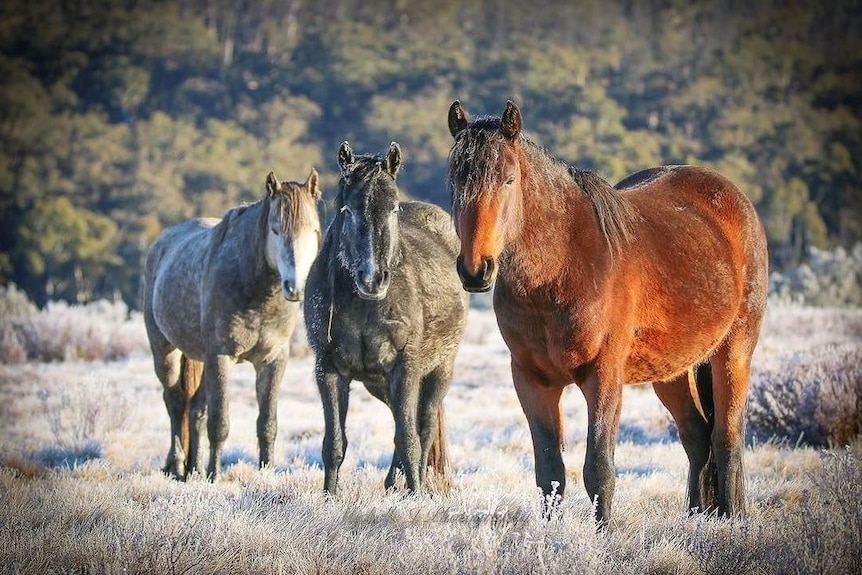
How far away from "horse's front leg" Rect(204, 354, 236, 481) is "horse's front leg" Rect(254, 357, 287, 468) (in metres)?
0.39

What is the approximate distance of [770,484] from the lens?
289 inches

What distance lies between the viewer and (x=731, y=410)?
623cm

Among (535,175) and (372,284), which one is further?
(372,284)

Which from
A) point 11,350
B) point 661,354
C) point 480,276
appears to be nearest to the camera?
point 480,276

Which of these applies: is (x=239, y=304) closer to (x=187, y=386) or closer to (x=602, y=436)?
(x=187, y=386)

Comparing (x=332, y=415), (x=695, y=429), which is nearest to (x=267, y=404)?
(x=332, y=415)

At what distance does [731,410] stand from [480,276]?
241cm

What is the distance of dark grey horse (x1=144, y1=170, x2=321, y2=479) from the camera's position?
7.86 m

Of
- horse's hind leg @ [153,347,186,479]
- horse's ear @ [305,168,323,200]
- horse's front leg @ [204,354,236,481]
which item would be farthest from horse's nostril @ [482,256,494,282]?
horse's hind leg @ [153,347,186,479]

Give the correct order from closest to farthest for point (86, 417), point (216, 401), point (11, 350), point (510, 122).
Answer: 1. point (510, 122)
2. point (216, 401)
3. point (86, 417)
4. point (11, 350)

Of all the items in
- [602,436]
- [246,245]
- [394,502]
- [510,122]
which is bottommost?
[394,502]

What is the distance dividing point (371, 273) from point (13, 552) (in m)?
2.58

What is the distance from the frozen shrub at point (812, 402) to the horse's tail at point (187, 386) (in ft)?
17.0

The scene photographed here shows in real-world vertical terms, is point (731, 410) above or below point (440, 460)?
above
